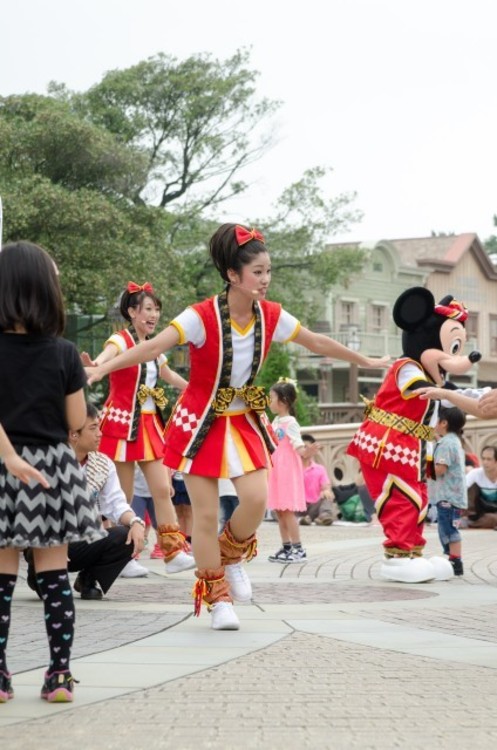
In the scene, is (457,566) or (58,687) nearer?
(58,687)

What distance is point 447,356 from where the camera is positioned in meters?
9.85

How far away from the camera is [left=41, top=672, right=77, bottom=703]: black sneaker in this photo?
495cm

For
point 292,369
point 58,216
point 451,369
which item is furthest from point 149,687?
point 292,369

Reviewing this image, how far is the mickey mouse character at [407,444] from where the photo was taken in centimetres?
977

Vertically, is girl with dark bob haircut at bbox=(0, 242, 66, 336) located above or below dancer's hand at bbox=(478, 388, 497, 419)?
above

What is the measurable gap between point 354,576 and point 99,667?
197 inches

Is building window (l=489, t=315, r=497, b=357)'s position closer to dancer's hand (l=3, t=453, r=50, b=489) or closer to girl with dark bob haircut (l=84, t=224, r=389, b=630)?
girl with dark bob haircut (l=84, t=224, r=389, b=630)

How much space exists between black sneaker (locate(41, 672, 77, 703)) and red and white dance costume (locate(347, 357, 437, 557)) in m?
5.04

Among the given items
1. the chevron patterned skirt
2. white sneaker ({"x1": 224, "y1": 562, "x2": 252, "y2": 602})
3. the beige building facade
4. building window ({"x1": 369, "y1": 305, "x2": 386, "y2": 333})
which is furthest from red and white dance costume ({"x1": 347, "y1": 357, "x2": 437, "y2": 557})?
building window ({"x1": 369, "y1": 305, "x2": 386, "y2": 333})

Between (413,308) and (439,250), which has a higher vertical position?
(439,250)

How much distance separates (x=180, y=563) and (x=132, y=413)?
120 cm

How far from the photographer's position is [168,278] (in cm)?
3544

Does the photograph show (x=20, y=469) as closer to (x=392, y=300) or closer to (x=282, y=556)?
(x=282, y=556)

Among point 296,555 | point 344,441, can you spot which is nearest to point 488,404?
point 296,555
